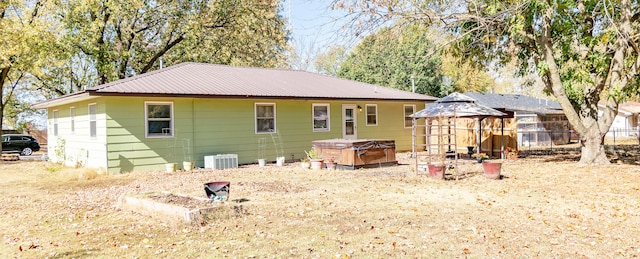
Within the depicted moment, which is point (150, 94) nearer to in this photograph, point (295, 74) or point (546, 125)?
point (295, 74)

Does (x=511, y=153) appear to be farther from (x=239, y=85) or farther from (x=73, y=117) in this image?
(x=73, y=117)

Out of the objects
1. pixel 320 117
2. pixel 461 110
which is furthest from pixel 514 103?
pixel 320 117

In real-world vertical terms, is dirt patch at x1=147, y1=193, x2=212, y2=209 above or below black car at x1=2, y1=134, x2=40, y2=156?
below

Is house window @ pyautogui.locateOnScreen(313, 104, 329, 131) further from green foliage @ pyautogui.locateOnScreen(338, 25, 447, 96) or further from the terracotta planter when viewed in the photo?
green foliage @ pyautogui.locateOnScreen(338, 25, 447, 96)

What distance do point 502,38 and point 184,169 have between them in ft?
35.2

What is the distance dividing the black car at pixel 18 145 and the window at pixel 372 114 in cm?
1984

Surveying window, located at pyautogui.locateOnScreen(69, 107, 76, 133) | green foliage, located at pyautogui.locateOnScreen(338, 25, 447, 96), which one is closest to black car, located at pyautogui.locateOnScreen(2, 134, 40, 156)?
window, located at pyautogui.locateOnScreen(69, 107, 76, 133)

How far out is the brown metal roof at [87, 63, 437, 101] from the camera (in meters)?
13.0

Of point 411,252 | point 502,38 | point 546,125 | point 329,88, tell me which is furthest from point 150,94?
point 546,125

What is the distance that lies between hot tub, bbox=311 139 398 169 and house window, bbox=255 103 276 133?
2389mm

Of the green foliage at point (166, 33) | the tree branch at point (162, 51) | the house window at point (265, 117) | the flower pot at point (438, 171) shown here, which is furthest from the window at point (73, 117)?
the flower pot at point (438, 171)

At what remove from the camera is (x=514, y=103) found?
25.9 m

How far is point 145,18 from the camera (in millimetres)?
21344

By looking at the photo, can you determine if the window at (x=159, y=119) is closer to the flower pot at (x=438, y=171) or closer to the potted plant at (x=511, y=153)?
the flower pot at (x=438, y=171)
